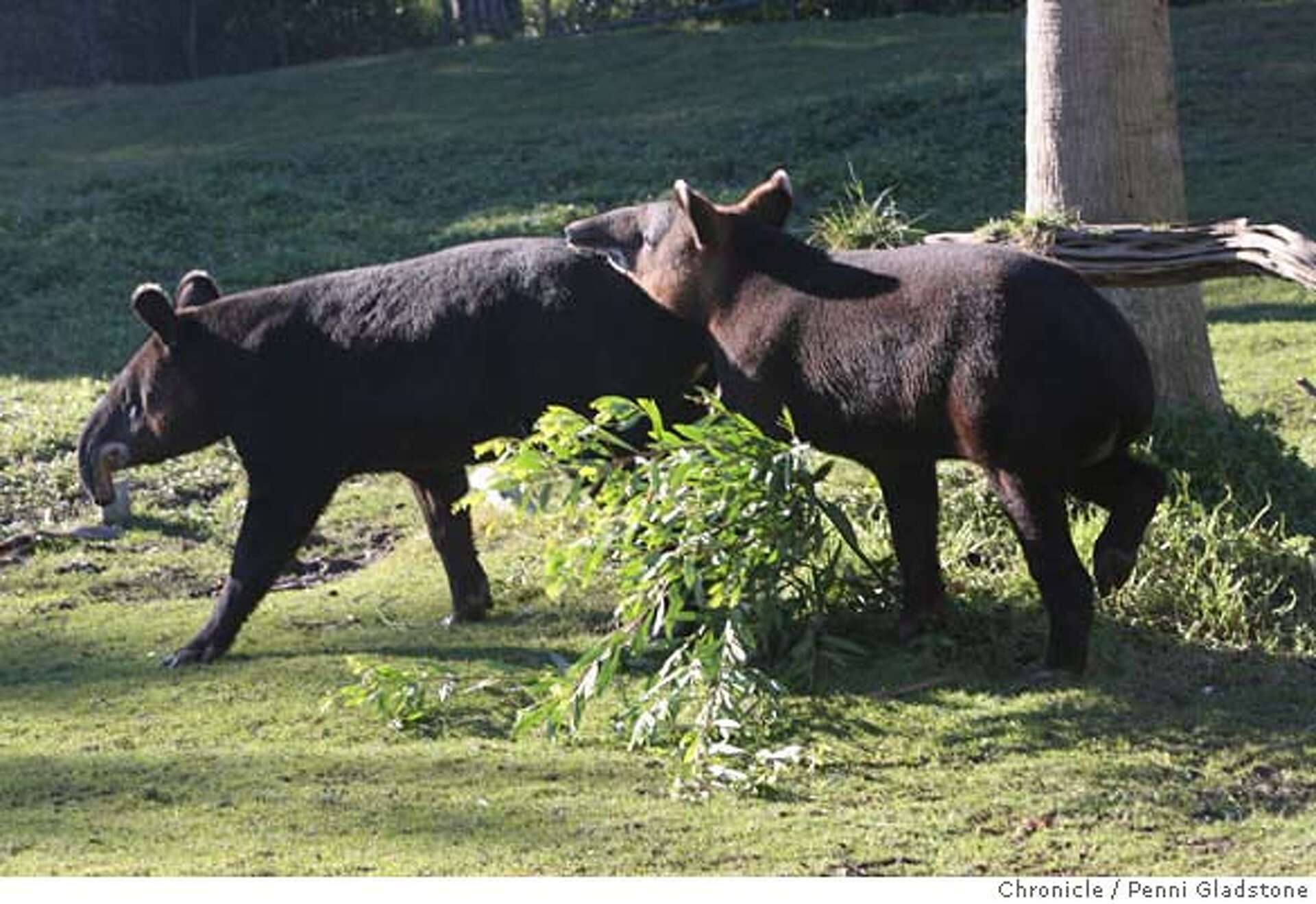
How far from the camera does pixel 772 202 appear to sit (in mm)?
9742

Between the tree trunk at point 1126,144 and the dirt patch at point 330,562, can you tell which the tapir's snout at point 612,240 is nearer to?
the tree trunk at point 1126,144

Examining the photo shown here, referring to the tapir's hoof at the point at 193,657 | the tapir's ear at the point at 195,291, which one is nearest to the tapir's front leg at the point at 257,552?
the tapir's hoof at the point at 193,657

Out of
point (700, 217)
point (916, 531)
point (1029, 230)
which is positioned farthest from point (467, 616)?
point (1029, 230)

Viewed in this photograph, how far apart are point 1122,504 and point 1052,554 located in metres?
0.36

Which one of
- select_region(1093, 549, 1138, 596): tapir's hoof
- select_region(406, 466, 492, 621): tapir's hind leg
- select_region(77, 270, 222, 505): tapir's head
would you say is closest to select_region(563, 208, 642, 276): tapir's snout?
select_region(406, 466, 492, 621): tapir's hind leg

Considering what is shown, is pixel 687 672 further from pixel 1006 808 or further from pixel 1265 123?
pixel 1265 123

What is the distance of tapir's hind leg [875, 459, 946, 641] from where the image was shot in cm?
916

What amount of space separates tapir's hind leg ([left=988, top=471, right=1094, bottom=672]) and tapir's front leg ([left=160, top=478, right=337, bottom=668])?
10.6 feet

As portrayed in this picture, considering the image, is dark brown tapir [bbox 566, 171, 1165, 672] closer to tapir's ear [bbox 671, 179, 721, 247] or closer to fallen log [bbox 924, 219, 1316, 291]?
tapir's ear [bbox 671, 179, 721, 247]

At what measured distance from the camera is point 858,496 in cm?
1057

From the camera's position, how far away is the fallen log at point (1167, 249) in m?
8.80

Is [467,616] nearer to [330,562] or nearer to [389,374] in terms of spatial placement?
[389,374]

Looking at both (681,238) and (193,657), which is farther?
(193,657)

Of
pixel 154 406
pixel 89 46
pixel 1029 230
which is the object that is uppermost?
pixel 89 46
